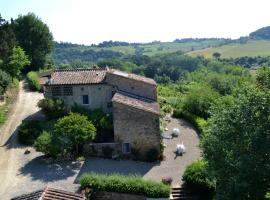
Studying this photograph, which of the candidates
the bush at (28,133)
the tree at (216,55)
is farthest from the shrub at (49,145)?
the tree at (216,55)

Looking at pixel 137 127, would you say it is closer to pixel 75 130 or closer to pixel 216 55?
pixel 75 130

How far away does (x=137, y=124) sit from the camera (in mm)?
38594

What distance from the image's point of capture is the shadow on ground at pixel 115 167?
35869mm

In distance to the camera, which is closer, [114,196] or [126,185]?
[126,185]

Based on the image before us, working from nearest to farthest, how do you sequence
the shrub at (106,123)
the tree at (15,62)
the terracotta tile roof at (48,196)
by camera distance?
the terracotta tile roof at (48,196) → the shrub at (106,123) → the tree at (15,62)

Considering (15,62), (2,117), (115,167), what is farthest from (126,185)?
(15,62)

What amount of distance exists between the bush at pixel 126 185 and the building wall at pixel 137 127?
6857mm

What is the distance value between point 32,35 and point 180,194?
52.5m

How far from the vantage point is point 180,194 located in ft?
107

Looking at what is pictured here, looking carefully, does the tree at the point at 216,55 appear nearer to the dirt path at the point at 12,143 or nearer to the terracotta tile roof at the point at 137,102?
the dirt path at the point at 12,143

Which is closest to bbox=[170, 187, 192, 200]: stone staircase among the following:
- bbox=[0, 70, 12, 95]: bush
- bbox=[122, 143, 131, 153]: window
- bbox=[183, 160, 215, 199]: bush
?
bbox=[183, 160, 215, 199]: bush

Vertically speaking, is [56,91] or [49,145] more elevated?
[56,91]

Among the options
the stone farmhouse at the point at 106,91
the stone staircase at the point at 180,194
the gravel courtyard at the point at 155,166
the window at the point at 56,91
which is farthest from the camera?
the window at the point at 56,91

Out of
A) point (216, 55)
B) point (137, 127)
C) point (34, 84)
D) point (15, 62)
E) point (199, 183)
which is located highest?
point (15, 62)
